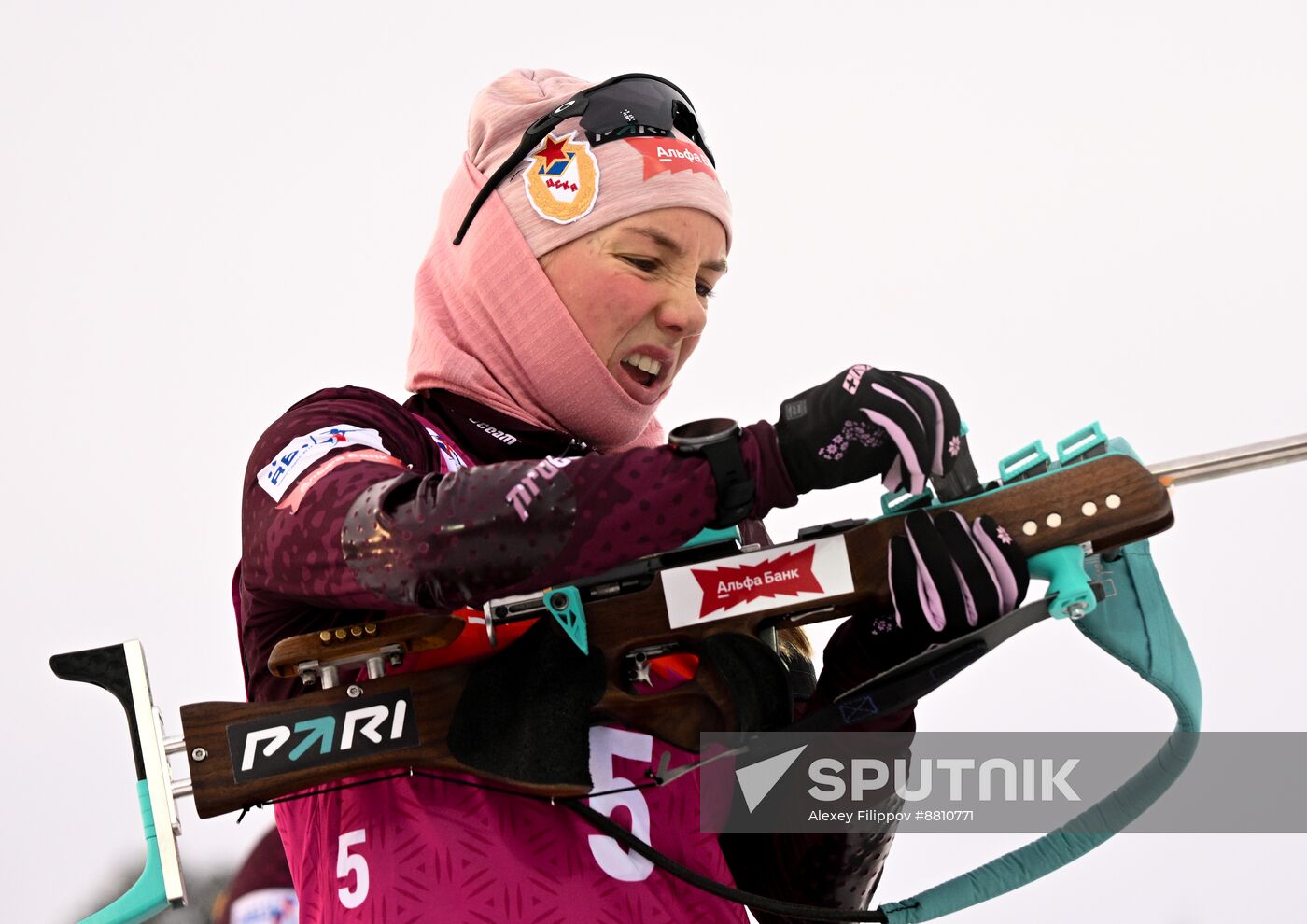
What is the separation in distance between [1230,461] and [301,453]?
67cm

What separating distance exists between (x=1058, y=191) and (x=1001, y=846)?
0.97 m

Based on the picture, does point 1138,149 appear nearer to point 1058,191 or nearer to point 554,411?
point 1058,191

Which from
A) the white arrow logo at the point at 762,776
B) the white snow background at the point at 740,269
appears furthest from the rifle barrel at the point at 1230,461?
the white snow background at the point at 740,269

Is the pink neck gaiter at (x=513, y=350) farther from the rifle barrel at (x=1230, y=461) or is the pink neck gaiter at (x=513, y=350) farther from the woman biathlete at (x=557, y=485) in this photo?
the rifle barrel at (x=1230, y=461)

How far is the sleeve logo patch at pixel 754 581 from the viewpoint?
1045 mm

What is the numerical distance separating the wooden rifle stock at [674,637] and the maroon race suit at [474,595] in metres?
0.05

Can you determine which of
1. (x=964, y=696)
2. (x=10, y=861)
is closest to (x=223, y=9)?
(x=10, y=861)

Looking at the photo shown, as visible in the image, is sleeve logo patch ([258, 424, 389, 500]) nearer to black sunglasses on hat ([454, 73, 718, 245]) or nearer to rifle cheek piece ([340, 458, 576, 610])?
rifle cheek piece ([340, 458, 576, 610])

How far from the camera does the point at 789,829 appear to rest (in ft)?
4.10

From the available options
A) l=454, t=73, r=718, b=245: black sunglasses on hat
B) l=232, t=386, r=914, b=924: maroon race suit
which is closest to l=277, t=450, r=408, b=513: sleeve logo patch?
l=232, t=386, r=914, b=924: maroon race suit

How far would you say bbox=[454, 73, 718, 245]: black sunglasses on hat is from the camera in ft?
4.15

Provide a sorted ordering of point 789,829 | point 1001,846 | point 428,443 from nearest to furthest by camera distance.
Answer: point 428,443 → point 789,829 → point 1001,846

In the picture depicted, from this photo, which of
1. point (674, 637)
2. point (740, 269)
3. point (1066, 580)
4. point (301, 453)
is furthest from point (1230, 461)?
point (740, 269)

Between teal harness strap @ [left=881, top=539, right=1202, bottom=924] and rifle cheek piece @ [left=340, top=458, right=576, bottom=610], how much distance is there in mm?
410
